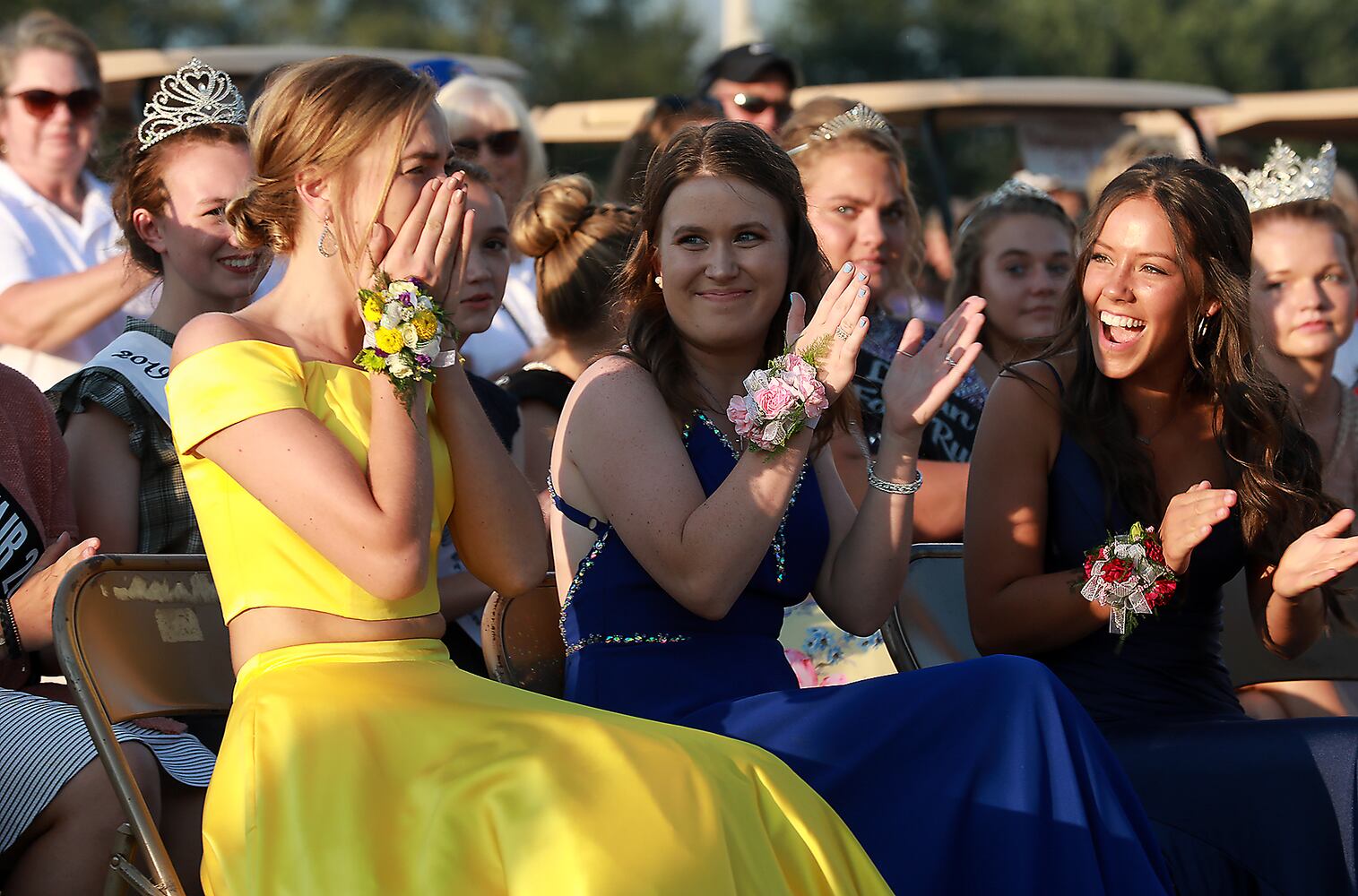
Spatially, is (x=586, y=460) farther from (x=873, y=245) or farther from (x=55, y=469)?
(x=873, y=245)

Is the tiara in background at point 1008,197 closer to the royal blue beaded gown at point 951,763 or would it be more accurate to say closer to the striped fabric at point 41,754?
the royal blue beaded gown at point 951,763

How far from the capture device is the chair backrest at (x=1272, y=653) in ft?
12.8

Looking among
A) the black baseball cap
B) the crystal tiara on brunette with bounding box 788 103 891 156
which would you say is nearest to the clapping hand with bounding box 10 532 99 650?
the crystal tiara on brunette with bounding box 788 103 891 156

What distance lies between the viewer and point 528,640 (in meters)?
3.33

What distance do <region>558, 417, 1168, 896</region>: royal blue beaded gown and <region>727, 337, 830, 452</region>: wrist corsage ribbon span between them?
1.54 ft

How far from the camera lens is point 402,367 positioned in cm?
267

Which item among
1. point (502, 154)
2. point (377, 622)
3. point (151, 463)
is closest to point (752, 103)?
point (502, 154)

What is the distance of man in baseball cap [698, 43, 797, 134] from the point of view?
6.60 m

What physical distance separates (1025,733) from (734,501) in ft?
2.27

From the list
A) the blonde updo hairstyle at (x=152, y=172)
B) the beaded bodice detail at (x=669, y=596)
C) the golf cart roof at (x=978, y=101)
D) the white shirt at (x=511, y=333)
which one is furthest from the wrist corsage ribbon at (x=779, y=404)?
the golf cart roof at (x=978, y=101)

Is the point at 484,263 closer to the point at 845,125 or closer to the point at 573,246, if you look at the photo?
the point at 573,246

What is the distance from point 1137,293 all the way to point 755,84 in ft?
10.6

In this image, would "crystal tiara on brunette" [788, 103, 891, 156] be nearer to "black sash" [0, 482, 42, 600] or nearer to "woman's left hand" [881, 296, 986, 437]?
"woman's left hand" [881, 296, 986, 437]

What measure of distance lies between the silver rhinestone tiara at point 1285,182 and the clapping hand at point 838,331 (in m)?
2.37
